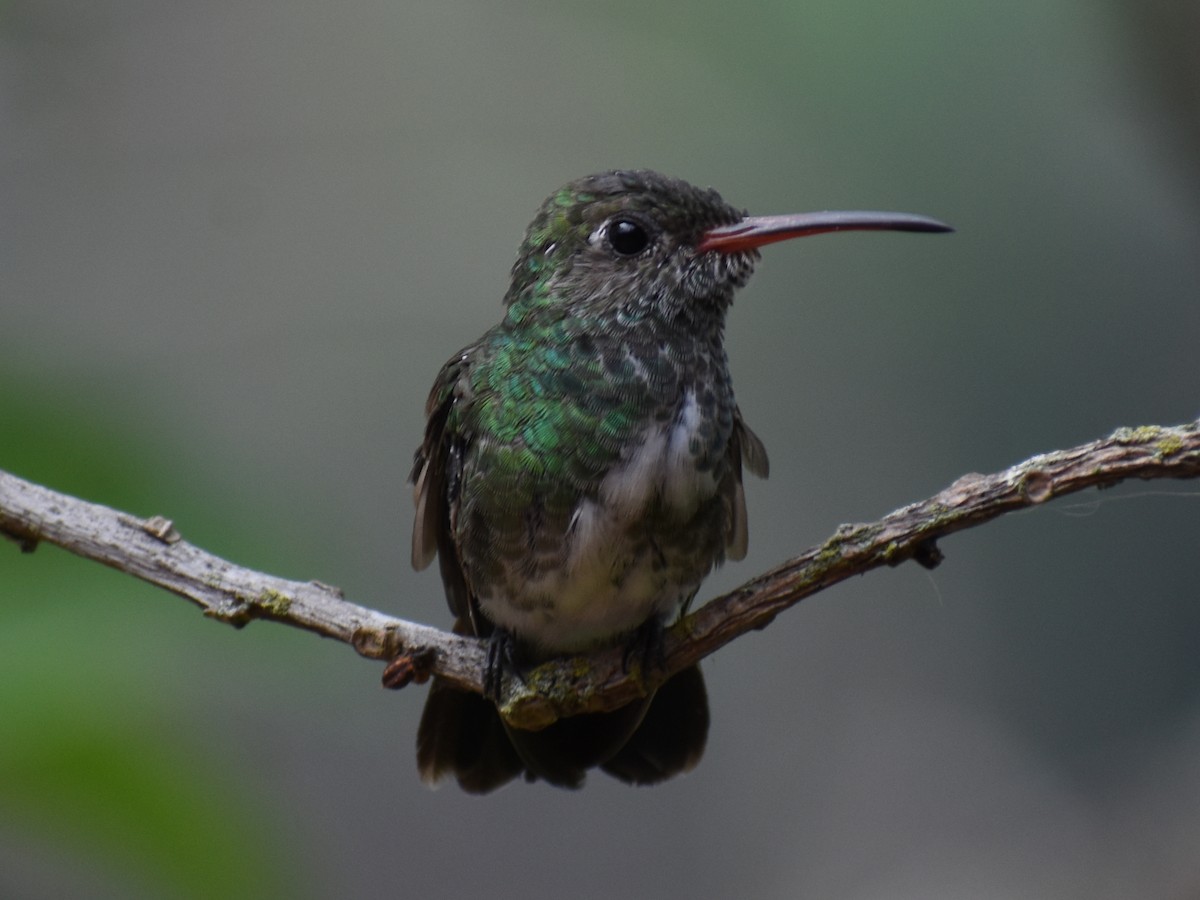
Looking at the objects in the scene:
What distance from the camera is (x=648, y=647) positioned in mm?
2338

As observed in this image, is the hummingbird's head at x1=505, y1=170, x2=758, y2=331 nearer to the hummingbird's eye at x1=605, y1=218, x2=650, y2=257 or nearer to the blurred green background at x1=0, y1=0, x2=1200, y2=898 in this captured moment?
the hummingbird's eye at x1=605, y1=218, x2=650, y2=257

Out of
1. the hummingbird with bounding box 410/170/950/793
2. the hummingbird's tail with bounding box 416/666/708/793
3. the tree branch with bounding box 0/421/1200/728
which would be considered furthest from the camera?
the hummingbird's tail with bounding box 416/666/708/793

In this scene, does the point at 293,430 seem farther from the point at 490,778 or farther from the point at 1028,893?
the point at 1028,893

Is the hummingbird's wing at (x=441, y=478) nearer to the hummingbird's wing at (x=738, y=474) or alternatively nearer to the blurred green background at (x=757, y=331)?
the hummingbird's wing at (x=738, y=474)

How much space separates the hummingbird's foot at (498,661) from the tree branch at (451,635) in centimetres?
2

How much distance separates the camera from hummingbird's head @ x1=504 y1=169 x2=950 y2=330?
7.95 ft

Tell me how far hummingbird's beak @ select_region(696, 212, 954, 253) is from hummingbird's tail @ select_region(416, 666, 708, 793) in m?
0.98

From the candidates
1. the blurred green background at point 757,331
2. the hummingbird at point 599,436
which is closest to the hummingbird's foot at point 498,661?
the hummingbird at point 599,436

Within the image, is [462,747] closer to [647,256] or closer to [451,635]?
[451,635]

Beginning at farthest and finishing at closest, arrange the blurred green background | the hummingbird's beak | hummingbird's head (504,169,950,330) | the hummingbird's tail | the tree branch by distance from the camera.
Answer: the blurred green background → the hummingbird's tail → hummingbird's head (504,169,950,330) → the hummingbird's beak → the tree branch

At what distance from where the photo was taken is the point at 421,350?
520 centimetres

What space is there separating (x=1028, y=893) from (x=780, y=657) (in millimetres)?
1325

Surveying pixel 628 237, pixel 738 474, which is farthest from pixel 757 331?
pixel 628 237

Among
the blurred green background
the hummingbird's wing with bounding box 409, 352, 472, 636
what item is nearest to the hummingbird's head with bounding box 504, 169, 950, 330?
the hummingbird's wing with bounding box 409, 352, 472, 636
